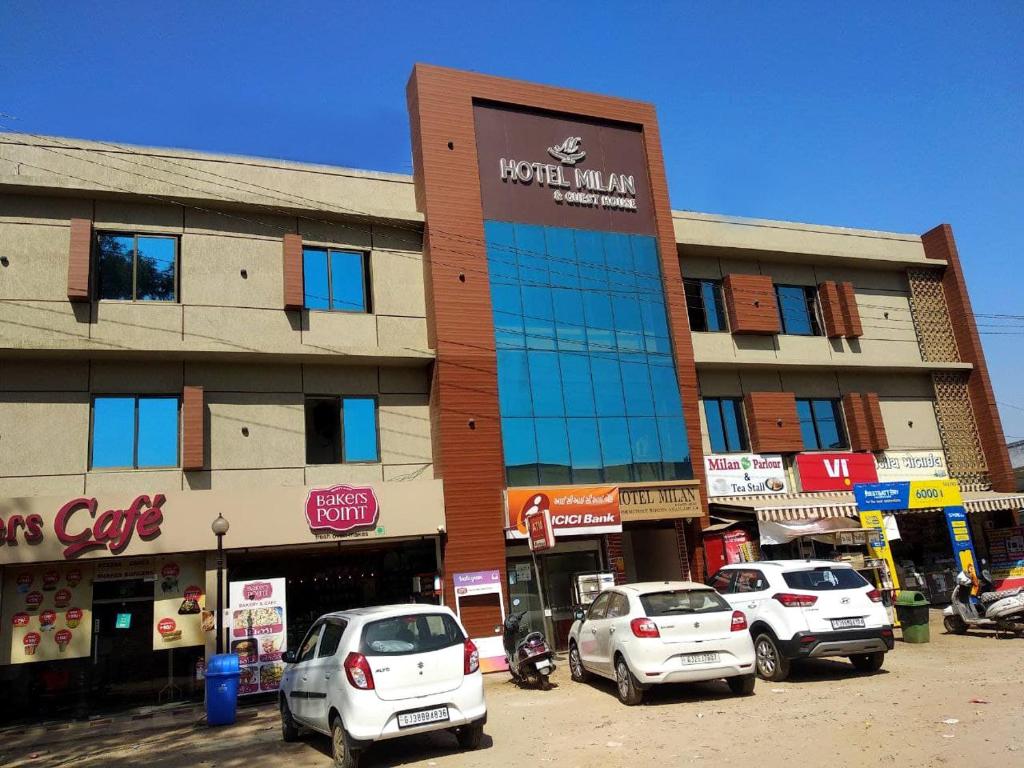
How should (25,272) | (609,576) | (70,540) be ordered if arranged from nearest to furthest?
(70,540)
(25,272)
(609,576)

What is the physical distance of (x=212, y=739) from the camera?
35.7 feet

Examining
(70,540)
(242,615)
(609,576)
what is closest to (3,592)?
(70,540)

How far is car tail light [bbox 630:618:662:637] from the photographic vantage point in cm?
1041

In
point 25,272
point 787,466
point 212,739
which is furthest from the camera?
point 787,466

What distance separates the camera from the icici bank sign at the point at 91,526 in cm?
1384

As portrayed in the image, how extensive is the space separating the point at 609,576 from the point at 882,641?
22.9ft

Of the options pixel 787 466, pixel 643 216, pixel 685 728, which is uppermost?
pixel 643 216

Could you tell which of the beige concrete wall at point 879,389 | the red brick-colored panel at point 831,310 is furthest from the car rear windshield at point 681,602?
the red brick-colored panel at point 831,310

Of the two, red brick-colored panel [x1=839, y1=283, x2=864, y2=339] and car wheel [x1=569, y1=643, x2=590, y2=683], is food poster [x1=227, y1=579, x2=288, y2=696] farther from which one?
red brick-colored panel [x1=839, y1=283, x2=864, y2=339]

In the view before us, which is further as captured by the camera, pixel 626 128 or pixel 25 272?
pixel 626 128

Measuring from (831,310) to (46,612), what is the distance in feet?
69.5

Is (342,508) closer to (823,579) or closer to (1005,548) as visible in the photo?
(823,579)

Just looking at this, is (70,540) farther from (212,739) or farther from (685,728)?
(685,728)

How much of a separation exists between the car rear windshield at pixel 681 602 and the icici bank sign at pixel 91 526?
9361 millimetres
